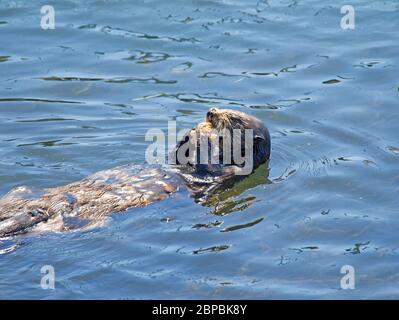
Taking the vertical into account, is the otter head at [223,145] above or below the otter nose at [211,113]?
below

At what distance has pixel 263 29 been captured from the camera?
12031 mm

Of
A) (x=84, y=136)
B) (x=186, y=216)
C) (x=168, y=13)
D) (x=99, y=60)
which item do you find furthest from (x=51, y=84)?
(x=186, y=216)

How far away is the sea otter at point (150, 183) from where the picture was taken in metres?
7.26

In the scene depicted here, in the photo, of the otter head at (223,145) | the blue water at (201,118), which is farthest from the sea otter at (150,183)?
the blue water at (201,118)

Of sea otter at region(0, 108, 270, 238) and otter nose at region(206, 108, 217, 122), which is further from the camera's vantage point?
otter nose at region(206, 108, 217, 122)

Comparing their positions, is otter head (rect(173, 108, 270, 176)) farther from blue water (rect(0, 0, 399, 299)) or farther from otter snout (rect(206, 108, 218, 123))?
blue water (rect(0, 0, 399, 299))

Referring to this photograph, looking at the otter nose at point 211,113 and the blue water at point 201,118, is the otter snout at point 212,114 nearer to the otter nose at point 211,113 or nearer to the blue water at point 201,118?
the otter nose at point 211,113

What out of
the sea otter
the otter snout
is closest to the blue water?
the sea otter

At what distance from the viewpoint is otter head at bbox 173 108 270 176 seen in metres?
8.29

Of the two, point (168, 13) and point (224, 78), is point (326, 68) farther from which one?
point (168, 13)

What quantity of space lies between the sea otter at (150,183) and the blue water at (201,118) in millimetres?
121

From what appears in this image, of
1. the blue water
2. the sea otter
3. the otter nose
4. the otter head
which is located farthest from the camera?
the otter nose
